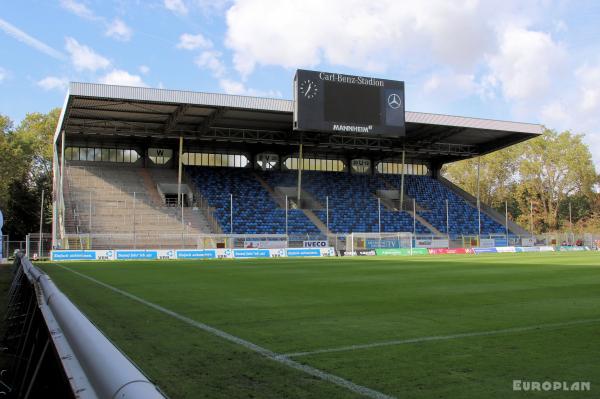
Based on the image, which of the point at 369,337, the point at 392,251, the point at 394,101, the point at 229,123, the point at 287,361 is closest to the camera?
the point at 287,361

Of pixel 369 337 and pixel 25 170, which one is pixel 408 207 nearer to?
pixel 25 170

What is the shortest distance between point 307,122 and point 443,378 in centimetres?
3807

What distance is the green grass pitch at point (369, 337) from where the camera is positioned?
5.21 meters

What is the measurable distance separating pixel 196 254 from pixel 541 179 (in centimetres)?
6610

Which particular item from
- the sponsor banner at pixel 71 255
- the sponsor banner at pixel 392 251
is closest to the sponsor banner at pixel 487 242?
the sponsor banner at pixel 392 251

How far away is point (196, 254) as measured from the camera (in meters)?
41.8

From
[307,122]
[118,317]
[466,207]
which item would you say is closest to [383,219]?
[466,207]

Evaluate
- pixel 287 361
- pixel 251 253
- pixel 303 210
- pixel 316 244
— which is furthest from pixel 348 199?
pixel 287 361

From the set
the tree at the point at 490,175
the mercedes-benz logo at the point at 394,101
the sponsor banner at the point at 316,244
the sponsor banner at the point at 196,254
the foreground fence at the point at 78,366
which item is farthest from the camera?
the tree at the point at 490,175

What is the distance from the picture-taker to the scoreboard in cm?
4250

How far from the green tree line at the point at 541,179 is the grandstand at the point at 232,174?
24.5m

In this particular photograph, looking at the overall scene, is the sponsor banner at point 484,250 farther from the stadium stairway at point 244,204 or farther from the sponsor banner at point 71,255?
the sponsor banner at point 71,255

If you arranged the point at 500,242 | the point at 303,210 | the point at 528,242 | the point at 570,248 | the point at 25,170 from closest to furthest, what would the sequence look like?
the point at 500,242
the point at 303,210
the point at 528,242
the point at 570,248
the point at 25,170

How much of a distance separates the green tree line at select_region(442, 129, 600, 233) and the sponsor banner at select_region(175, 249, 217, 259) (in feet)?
202
